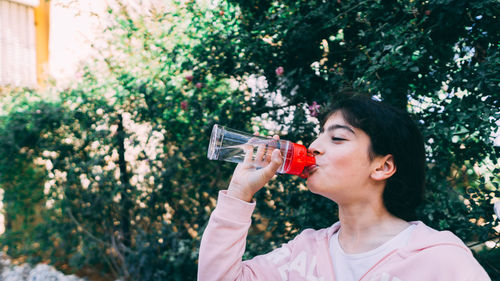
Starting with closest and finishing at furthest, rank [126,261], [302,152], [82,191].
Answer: [302,152]
[126,261]
[82,191]

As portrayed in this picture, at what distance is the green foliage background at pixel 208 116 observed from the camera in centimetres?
197

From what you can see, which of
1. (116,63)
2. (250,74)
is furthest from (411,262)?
(116,63)

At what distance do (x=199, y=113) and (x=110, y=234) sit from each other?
1.69 meters

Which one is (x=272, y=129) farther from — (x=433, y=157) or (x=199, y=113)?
(x=433, y=157)

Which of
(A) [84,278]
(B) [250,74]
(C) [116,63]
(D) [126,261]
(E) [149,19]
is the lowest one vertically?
(A) [84,278]

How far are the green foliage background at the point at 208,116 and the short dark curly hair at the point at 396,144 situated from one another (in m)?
0.42

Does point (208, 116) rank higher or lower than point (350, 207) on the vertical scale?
higher

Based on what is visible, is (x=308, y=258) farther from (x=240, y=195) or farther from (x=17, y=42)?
(x=17, y=42)

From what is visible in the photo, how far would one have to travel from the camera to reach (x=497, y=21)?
6.19 feet

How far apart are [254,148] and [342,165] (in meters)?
0.39

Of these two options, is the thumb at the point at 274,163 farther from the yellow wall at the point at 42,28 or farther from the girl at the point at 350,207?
the yellow wall at the point at 42,28

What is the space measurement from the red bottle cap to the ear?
25cm

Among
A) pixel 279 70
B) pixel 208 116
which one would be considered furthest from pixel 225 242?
pixel 208 116

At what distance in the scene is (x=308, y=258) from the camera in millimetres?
1533
